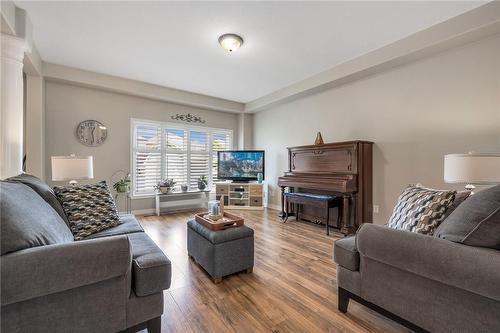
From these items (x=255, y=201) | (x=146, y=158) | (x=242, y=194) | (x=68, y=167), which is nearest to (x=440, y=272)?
(x=68, y=167)

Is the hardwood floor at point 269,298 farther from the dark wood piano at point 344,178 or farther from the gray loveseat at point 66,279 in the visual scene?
the dark wood piano at point 344,178

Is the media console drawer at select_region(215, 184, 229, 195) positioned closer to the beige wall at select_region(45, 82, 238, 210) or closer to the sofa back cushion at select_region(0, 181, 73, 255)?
the beige wall at select_region(45, 82, 238, 210)

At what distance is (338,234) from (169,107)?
4.51m

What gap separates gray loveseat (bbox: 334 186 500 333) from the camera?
1.11 metres

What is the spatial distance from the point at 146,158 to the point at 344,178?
414 centimetres

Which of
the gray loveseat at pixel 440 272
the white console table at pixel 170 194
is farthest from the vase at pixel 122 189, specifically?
the gray loveseat at pixel 440 272

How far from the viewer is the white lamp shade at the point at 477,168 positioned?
1973mm

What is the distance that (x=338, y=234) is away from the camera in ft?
12.0

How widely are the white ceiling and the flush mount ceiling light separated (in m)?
0.07

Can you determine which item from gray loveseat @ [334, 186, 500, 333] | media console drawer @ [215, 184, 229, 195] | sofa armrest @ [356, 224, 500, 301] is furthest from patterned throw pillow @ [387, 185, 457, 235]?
media console drawer @ [215, 184, 229, 195]

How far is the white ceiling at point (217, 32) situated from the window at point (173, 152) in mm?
1424

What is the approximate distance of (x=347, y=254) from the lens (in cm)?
168

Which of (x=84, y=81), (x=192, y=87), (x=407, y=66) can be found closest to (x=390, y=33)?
(x=407, y=66)

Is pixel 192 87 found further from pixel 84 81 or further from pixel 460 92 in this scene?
pixel 460 92
